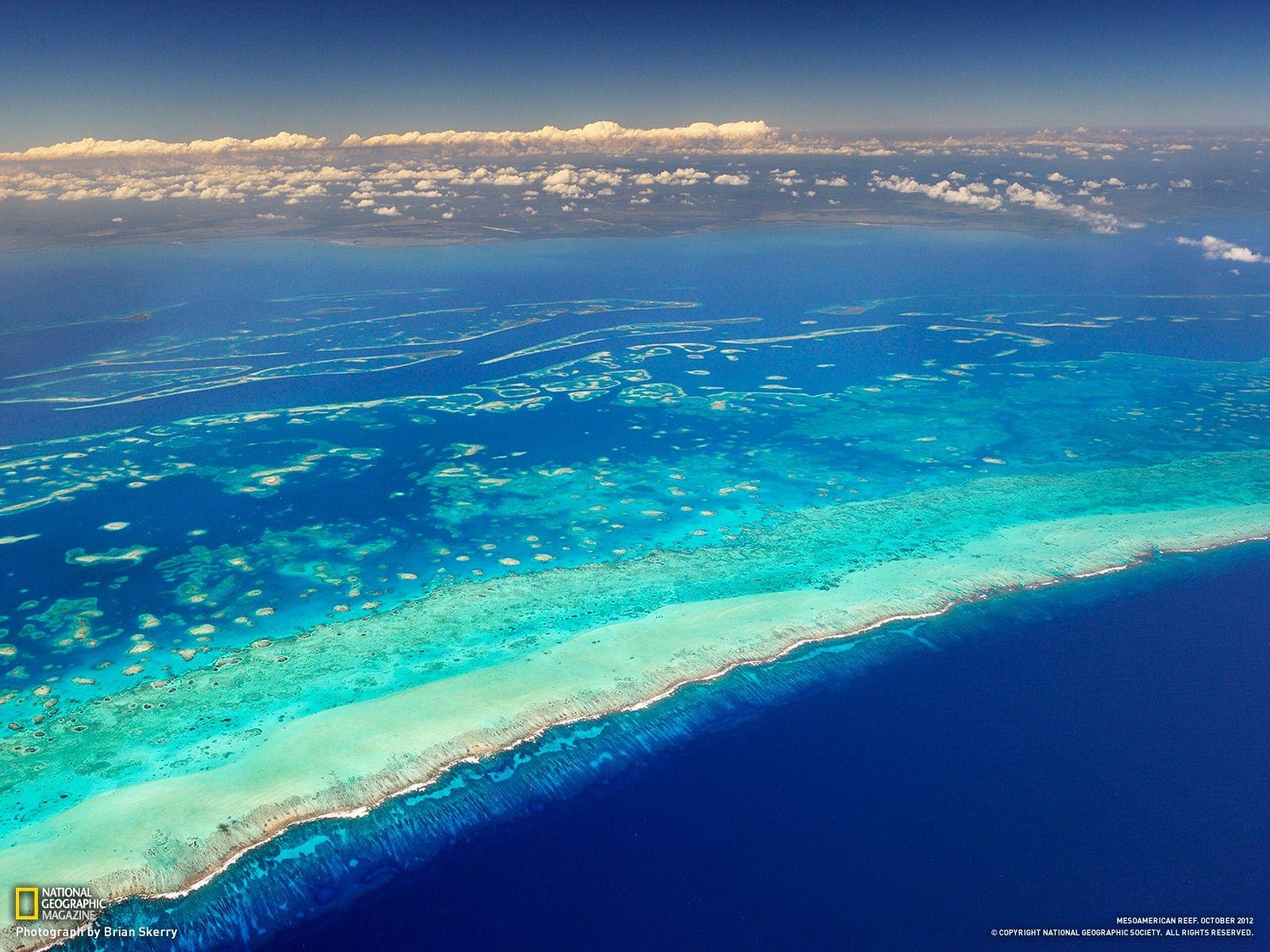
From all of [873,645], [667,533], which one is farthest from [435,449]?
[873,645]

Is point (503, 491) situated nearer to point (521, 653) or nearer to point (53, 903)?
point (521, 653)

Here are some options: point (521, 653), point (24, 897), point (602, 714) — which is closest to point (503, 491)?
point (521, 653)

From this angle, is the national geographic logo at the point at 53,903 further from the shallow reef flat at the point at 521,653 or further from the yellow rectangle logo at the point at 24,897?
the shallow reef flat at the point at 521,653

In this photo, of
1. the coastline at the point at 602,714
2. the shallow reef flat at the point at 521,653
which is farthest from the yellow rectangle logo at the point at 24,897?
the coastline at the point at 602,714

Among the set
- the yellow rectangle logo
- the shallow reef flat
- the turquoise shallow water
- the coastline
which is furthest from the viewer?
the turquoise shallow water

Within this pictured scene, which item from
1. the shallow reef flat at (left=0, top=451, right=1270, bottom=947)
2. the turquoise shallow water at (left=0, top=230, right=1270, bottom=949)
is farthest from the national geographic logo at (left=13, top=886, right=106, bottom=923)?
the turquoise shallow water at (left=0, top=230, right=1270, bottom=949)

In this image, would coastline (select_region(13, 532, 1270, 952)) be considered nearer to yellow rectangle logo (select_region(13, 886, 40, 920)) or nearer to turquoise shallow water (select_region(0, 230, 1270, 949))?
turquoise shallow water (select_region(0, 230, 1270, 949))

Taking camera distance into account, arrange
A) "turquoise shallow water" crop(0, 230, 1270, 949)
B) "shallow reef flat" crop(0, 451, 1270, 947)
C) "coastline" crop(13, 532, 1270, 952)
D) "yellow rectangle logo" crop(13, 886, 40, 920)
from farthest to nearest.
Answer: "turquoise shallow water" crop(0, 230, 1270, 949) → "shallow reef flat" crop(0, 451, 1270, 947) → "coastline" crop(13, 532, 1270, 952) → "yellow rectangle logo" crop(13, 886, 40, 920)
